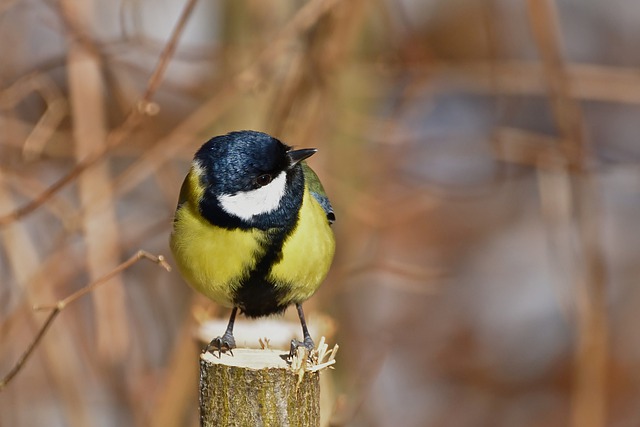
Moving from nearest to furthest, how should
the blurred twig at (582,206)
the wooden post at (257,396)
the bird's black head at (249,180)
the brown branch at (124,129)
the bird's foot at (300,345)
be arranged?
the wooden post at (257,396) → the bird's foot at (300,345) → the bird's black head at (249,180) → the brown branch at (124,129) → the blurred twig at (582,206)

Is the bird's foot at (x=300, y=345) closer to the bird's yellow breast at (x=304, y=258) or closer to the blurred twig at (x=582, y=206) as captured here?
the bird's yellow breast at (x=304, y=258)

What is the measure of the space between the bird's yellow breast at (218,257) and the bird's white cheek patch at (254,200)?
40mm

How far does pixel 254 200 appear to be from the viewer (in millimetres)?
1865

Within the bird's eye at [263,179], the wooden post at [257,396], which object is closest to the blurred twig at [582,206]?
the bird's eye at [263,179]

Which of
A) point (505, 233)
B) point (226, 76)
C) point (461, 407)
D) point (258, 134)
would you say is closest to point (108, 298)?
point (226, 76)

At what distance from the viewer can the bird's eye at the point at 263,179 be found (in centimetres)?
184

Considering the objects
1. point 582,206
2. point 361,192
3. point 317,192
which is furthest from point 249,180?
point 361,192

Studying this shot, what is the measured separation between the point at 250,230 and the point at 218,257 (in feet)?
0.28

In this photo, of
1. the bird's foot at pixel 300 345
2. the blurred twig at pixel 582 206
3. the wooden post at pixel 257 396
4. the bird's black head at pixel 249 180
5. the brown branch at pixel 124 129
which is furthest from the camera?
the blurred twig at pixel 582 206

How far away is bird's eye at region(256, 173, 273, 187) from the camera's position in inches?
72.5

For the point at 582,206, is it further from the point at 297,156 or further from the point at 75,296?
the point at 75,296

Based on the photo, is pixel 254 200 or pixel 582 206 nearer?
pixel 254 200

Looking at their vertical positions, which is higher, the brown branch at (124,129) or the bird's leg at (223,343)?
the brown branch at (124,129)

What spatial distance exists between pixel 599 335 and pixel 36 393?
2225 millimetres
